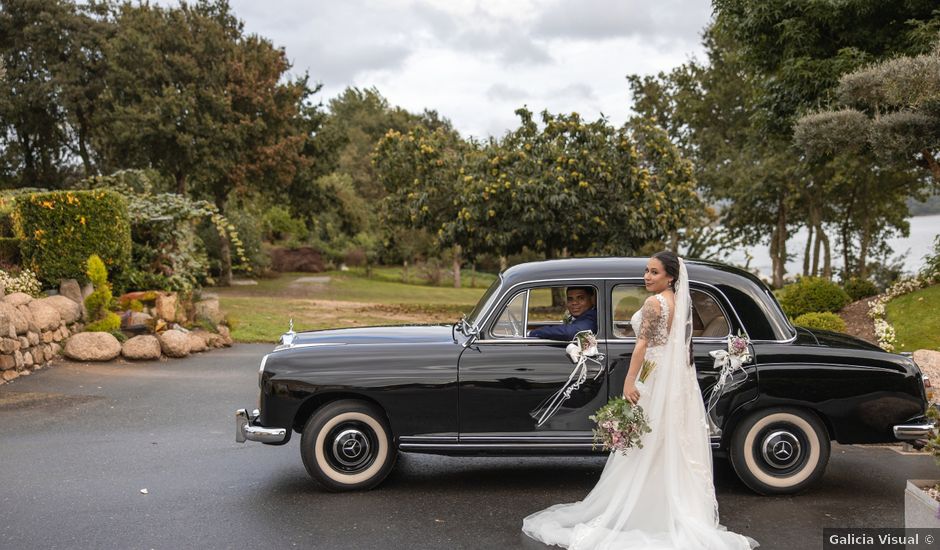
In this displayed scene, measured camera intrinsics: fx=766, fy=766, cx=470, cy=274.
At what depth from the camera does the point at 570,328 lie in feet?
19.4

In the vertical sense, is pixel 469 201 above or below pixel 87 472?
above

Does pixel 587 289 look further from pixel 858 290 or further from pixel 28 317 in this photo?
A: pixel 858 290

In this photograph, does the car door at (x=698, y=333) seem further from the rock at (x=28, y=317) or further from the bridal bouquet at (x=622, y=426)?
the rock at (x=28, y=317)

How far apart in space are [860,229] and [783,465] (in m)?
33.3

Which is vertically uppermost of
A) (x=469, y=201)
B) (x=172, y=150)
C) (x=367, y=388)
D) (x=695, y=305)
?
(x=172, y=150)

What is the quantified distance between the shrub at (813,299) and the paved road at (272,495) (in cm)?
754

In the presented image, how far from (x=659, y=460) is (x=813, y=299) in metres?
10.8

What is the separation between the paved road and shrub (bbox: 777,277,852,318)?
7.54 m

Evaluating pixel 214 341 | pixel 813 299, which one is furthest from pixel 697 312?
pixel 214 341

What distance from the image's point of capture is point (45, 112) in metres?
31.4

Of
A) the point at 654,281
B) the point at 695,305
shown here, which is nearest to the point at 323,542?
the point at 654,281

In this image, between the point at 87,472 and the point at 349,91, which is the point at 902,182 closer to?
the point at 87,472

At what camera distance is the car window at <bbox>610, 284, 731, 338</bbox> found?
19.6ft

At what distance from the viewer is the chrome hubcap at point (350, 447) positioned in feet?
19.3
